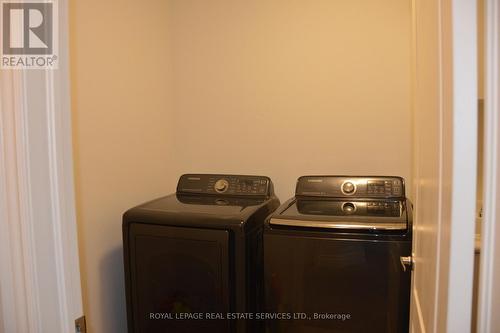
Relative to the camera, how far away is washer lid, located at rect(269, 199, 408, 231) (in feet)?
4.95

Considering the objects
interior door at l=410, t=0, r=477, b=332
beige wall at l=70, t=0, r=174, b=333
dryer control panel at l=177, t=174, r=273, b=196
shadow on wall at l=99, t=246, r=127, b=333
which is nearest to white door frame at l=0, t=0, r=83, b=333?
interior door at l=410, t=0, r=477, b=332

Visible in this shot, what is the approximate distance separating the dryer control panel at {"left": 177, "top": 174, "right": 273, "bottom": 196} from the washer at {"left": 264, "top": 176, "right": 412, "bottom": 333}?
0.38 meters

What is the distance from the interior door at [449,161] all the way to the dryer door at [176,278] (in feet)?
2.95

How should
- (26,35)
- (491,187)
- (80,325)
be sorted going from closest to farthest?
(491,187)
(26,35)
(80,325)

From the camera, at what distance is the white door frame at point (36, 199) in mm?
745

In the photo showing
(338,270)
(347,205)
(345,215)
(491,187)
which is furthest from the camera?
(347,205)

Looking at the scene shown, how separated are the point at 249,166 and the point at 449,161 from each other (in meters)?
1.66

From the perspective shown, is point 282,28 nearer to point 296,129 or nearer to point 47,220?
point 296,129

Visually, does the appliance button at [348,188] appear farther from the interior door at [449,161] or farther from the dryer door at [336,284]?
the interior door at [449,161]

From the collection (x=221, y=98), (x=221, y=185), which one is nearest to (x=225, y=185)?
(x=221, y=185)

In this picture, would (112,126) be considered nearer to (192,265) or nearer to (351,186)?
(192,265)

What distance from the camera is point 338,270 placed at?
153cm

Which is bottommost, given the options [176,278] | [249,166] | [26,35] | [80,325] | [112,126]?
[176,278]

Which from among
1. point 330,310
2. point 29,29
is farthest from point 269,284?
point 29,29
